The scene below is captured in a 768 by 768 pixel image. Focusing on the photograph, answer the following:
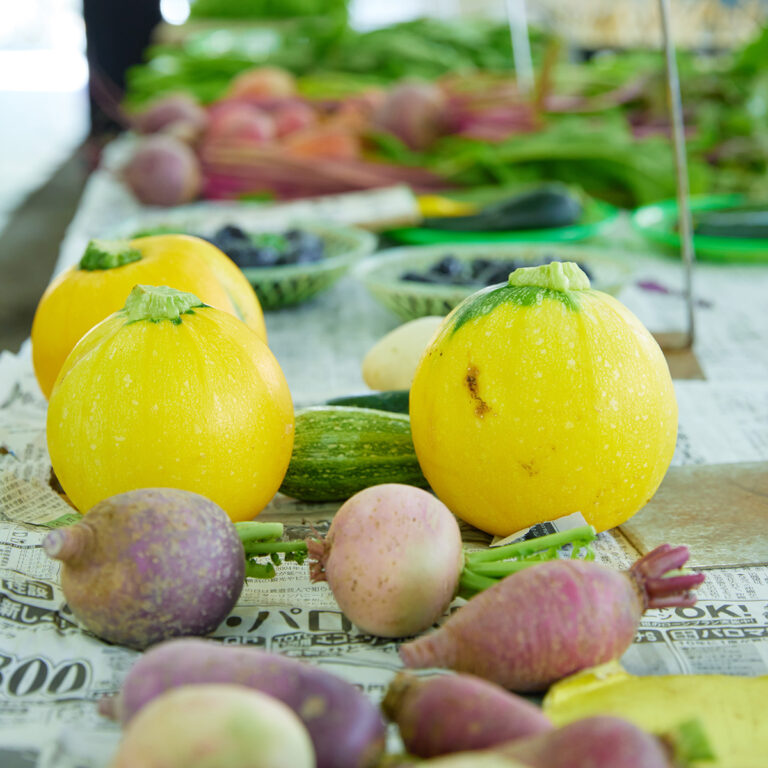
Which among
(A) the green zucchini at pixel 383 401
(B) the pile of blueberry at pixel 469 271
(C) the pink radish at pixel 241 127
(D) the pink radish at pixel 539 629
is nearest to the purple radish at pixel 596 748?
(D) the pink radish at pixel 539 629

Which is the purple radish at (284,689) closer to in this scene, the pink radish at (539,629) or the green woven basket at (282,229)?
the pink radish at (539,629)

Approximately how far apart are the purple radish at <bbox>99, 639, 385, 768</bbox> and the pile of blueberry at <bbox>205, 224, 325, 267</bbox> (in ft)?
4.70

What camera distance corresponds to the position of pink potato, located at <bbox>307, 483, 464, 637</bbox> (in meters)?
0.80

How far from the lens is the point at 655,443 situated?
0.98 metres

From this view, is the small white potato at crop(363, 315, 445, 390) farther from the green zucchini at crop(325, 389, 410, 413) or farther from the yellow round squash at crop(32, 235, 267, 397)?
the yellow round squash at crop(32, 235, 267, 397)

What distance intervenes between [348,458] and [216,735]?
2.03 ft

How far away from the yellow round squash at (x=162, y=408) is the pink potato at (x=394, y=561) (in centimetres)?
18

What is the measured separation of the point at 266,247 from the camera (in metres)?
2.04

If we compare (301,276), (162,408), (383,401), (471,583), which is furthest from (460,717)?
(301,276)

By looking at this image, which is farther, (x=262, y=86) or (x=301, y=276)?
(x=262, y=86)

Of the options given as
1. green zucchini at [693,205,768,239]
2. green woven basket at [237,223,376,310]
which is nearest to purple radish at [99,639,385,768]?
green woven basket at [237,223,376,310]

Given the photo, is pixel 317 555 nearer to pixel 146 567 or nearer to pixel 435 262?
pixel 146 567

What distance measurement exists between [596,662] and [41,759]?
453 mm

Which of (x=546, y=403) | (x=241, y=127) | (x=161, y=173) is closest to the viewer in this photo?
(x=546, y=403)
